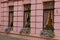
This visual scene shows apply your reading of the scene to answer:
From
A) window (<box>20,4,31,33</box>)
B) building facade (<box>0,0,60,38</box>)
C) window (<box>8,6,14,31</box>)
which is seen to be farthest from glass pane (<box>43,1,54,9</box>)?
window (<box>8,6,14,31</box>)

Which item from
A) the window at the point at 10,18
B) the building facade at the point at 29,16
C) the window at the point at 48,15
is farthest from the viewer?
the window at the point at 10,18

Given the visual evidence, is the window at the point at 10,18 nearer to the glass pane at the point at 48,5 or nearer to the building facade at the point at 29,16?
the building facade at the point at 29,16

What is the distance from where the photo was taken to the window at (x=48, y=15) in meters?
14.8

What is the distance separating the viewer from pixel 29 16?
17.1 metres

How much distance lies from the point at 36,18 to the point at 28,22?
1.43 m

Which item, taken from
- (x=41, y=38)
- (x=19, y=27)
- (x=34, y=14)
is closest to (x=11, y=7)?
(x=19, y=27)

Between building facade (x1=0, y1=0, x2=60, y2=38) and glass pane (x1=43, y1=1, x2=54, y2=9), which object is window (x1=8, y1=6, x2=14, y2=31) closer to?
building facade (x1=0, y1=0, x2=60, y2=38)

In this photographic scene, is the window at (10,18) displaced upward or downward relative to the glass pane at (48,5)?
downward

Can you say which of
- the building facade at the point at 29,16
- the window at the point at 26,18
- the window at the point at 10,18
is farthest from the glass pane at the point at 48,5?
the window at the point at 10,18

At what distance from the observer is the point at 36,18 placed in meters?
15.9

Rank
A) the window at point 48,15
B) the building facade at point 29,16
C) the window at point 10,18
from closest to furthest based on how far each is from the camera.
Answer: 1. the building facade at point 29,16
2. the window at point 48,15
3. the window at point 10,18

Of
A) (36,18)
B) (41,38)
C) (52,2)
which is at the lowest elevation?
(41,38)

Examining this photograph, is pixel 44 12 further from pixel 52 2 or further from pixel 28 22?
pixel 28 22

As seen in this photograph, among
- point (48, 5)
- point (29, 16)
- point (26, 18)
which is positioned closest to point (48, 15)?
point (48, 5)
